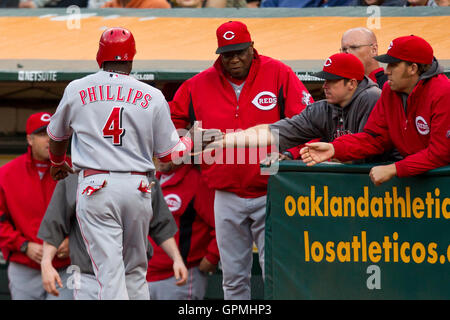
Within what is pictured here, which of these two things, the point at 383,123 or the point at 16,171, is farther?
the point at 16,171

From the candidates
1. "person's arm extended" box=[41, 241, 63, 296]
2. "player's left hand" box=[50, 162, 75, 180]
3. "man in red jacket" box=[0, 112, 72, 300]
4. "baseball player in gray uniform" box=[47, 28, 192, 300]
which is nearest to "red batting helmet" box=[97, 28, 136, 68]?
"baseball player in gray uniform" box=[47, 28, 192, 300]

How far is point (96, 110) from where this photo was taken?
15.1 ft

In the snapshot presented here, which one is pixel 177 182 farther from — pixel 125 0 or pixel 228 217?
pixel 125 0

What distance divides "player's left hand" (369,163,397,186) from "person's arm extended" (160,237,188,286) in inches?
49.1

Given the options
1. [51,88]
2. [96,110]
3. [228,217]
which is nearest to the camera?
[96,110]

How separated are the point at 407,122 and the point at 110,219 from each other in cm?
168

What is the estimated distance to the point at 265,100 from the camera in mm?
5562

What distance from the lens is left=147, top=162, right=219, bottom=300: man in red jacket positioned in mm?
6352

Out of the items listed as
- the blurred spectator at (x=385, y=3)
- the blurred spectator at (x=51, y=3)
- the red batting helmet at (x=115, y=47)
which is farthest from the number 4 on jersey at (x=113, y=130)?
the blurred spectator at (x=51, y=3)

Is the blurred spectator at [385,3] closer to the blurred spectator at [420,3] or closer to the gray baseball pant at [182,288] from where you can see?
the blurred spectator at [420,3]

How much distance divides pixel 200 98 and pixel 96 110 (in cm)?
117

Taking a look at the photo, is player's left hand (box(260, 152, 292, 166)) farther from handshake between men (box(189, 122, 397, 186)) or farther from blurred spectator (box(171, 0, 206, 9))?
blurred spectator (box(171, 0, 206, 9))

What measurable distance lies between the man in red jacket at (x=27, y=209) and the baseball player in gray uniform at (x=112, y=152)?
161 cm
